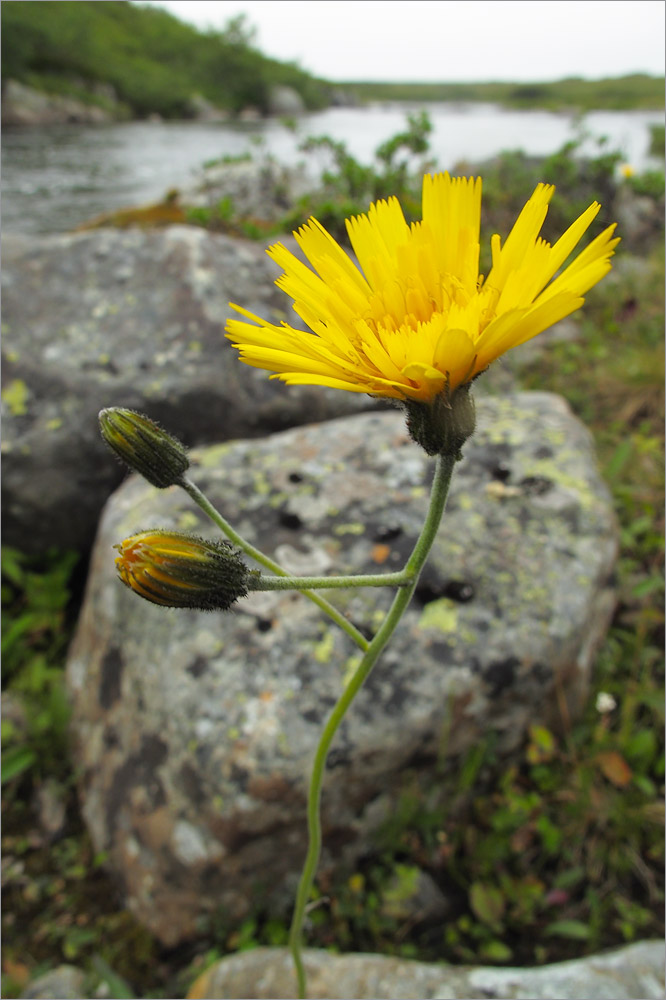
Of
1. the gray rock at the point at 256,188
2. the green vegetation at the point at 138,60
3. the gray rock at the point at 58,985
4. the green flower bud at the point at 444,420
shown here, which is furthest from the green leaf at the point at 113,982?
the green vegetation at the point at 138,60

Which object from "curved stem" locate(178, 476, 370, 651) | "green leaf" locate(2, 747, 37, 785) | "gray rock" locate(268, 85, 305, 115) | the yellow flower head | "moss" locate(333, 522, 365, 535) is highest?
"gray rock" locate(268, 85, 305, 115)

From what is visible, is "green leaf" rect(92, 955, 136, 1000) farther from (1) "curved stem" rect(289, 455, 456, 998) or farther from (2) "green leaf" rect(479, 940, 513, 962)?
(2) "green leaf" rect(479, 940, 513, 962)

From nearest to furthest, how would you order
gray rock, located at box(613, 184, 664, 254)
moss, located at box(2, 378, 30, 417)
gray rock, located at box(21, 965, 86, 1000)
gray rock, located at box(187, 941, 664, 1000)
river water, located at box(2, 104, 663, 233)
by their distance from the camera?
gray rock, located at box(187, 941, 664, 1000) → gray rock, located at box(21, 965, 86, 1000) → moss, located at box(2, 378, 30, 417) → gray rock, located at box(613, 184, 664, 254) → river water, located at box(2, 104, 663, 233)

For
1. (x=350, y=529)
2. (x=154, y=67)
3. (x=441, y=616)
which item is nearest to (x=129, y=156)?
(x=350, y=529)

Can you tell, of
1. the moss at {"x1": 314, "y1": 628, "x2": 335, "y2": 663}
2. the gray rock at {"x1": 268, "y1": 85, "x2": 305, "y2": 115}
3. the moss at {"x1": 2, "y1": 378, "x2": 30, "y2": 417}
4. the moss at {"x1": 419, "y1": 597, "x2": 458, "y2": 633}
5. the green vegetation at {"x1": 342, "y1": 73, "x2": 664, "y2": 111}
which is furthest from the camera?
the green vegetation at {"x1": 342, "y1": 73, "x2": 664, "y2": 111}

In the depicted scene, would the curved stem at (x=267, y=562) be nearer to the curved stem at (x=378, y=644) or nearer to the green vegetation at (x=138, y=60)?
the curved stem at (x=378, y=644)

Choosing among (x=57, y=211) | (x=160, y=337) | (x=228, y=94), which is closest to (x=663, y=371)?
(x=160, y=337)

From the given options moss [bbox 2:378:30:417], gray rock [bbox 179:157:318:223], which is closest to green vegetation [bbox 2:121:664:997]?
moss [bbox 2:378:30:417]
